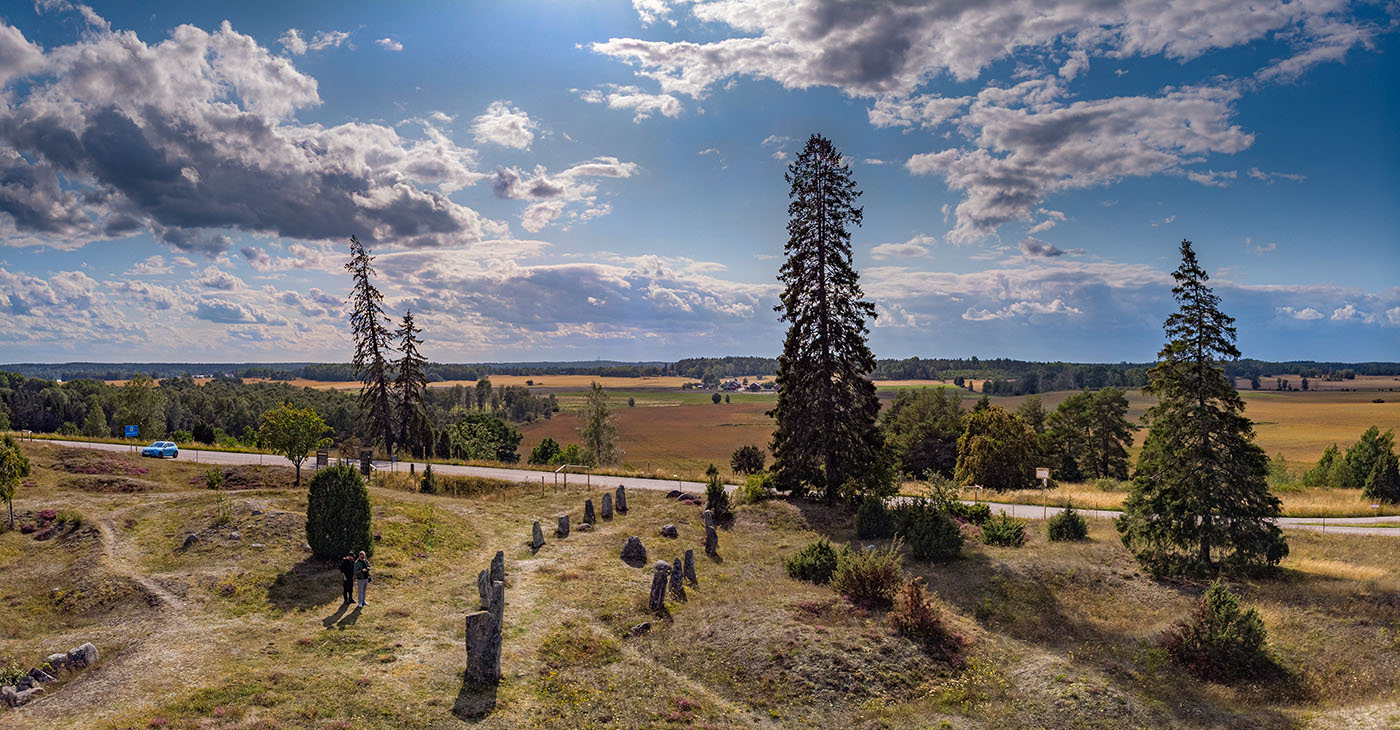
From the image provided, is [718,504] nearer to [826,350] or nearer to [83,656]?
[826,350]

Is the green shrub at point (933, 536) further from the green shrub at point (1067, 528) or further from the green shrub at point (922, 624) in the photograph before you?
the green shrub at point (922, 624)

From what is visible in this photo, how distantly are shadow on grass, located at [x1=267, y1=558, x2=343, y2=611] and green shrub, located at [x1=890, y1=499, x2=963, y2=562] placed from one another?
20486 mm

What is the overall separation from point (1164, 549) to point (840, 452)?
13356mm

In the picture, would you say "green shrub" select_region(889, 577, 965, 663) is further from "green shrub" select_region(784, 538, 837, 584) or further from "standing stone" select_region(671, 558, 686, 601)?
"standing stone" select_region(671, 558, 686, 601)

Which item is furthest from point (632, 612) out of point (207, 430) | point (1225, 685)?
point (207, 430)

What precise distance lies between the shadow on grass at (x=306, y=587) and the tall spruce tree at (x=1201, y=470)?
27.9 metres

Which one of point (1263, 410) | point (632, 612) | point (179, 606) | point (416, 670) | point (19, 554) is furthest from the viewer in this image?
point (1263, 410)

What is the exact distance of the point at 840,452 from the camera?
106ft

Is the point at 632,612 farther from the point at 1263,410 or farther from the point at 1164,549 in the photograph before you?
the point at 1263,410

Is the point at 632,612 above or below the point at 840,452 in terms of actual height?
below

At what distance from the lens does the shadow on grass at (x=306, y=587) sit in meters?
18.8

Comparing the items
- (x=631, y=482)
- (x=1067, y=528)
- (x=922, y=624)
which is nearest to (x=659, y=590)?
(x=922, y=624)

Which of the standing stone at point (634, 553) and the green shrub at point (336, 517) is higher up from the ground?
the green shrub at point (336, 517)

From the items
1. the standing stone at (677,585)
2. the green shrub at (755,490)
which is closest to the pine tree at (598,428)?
the green shrub at (755,490)
